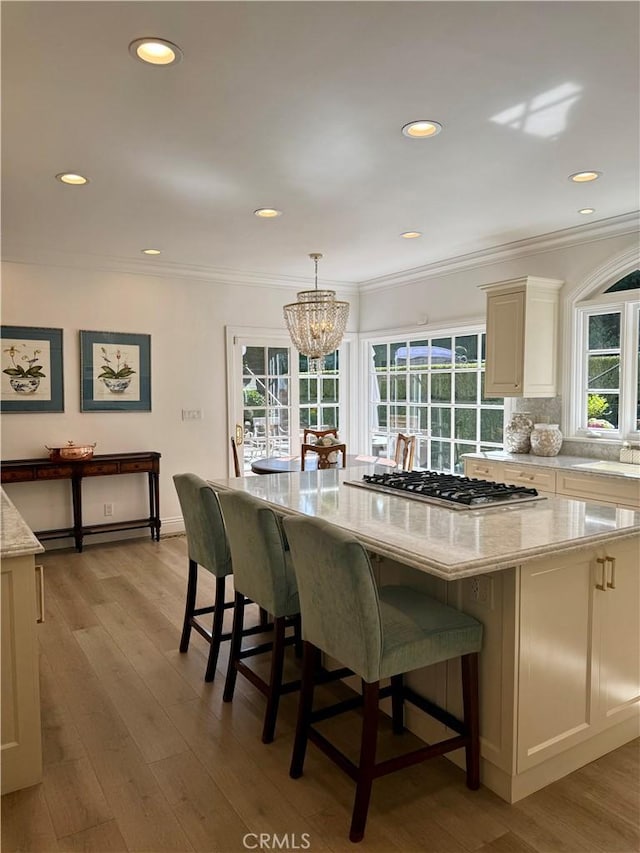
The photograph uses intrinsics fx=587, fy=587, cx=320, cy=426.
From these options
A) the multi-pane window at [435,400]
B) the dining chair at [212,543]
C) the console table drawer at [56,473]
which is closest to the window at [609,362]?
the multi-pane window at [435,400]

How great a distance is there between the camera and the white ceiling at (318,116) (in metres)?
1.96

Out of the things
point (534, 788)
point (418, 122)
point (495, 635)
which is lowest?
point (534, 788)

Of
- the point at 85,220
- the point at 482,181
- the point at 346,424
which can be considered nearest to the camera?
the point at 482,181

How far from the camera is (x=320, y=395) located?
22.6ft

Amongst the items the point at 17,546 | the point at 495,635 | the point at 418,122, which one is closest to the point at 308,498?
the point at 495,635

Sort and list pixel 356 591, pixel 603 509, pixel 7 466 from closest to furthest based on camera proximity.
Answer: pixel 356 591
pixel 603 509
pixel 7 466

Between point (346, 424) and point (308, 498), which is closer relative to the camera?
point (308, 498)

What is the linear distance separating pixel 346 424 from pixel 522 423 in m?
2.64

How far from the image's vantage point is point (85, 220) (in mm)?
4203

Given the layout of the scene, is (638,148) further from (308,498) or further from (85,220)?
(85,220)

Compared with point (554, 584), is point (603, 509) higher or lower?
higher

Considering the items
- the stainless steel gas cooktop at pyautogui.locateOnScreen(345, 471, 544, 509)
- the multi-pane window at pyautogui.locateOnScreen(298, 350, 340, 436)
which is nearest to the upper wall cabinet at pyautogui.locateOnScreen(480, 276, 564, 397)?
the stainless steel gas cooktop at pyautogui.locateOnScreen(345, 471, 544, 509)

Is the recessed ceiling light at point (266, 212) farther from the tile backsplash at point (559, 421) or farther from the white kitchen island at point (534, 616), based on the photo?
the tile backsplash at point (559, 421)

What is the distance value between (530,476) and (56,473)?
3841 millimetres
